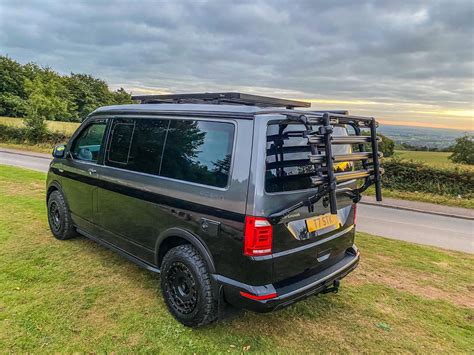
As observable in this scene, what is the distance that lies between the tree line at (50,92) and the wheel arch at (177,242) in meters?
27.4

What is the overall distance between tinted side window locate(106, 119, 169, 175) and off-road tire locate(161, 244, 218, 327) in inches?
35.8

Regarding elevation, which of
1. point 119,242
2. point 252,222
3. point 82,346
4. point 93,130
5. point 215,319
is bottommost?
point 82,346

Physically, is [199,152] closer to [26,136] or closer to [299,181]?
[299,181]

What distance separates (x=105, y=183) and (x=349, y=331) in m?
3.16

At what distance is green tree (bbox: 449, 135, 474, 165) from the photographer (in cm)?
1448

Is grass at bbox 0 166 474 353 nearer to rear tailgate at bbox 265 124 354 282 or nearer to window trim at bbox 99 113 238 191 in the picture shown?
rear tailgate at bbox 265 124 354 282

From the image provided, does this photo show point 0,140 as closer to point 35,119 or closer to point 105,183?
point 35,119

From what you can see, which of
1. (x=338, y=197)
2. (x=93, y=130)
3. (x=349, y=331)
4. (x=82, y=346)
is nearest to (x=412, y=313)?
(x=349, y=331)

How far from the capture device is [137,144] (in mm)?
3740

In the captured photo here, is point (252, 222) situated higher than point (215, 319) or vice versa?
point (252, 222)

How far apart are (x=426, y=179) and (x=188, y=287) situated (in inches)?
484

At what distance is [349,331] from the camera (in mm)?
3246

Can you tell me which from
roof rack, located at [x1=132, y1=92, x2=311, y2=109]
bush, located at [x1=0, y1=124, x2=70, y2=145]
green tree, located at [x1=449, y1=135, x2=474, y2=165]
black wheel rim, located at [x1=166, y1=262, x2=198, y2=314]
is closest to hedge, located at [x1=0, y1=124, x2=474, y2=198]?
green tree, located at [x1=449, y1=135, x2=474, y2=165]

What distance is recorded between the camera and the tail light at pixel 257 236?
2.59 meters
